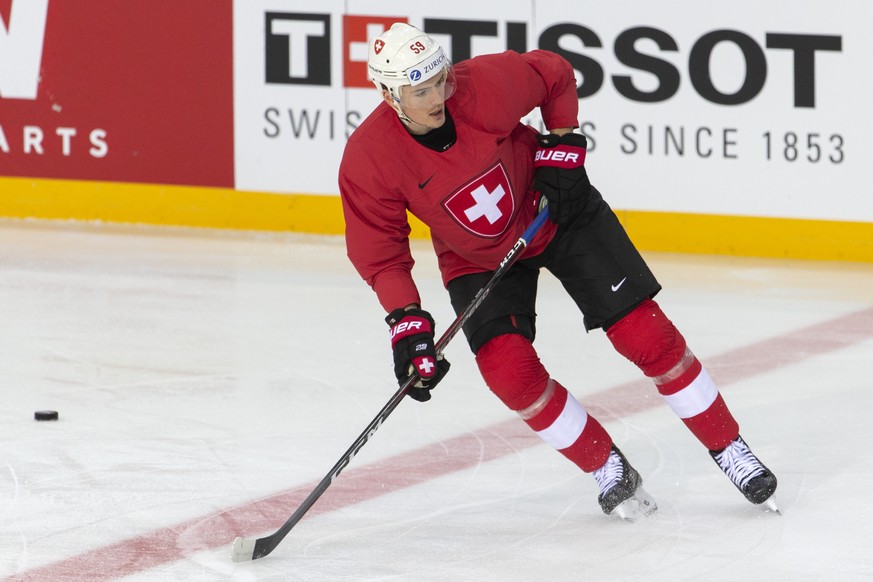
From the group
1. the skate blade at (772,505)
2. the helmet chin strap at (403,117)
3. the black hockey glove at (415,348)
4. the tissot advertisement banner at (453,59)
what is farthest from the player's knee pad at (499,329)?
the tissot advertisement banner at (453,59)

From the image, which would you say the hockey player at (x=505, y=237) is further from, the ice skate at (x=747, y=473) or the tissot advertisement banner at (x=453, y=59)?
the tissot advertisement banner at (x=453, y=59)

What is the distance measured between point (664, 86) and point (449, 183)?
3.25 metres

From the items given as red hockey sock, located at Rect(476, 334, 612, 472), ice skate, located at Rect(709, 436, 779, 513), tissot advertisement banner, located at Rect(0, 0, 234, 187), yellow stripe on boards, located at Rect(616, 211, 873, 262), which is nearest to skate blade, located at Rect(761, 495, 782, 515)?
ice skate, located at Rect(709, 436, 779, 513)

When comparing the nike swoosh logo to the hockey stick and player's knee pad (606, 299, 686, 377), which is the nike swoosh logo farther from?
the hockey stick

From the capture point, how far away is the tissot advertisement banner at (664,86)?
19.3 feet

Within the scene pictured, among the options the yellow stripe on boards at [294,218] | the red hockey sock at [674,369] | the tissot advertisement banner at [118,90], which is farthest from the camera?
the tissot advertisement banner at [118,90]

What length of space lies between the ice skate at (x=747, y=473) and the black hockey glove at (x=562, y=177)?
1.91ft

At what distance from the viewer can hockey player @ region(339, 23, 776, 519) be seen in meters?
3.02

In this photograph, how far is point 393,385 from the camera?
14.3 feet

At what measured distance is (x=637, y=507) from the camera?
3.22 metres

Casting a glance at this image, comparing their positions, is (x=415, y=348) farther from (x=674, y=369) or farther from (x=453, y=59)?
(x=453, y=59)

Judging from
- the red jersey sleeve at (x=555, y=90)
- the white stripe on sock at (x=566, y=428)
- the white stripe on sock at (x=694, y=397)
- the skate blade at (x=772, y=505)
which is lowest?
the skate blade at (x=772, y=505)

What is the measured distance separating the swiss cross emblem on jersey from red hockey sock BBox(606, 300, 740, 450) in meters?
0.32

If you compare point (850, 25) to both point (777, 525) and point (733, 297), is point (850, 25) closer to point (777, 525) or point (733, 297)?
point (733, 297)
